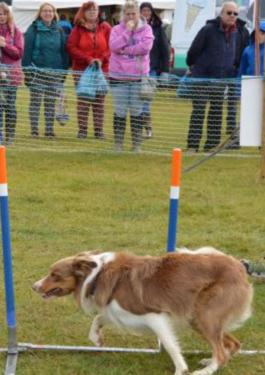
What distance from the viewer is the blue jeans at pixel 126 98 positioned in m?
11.9

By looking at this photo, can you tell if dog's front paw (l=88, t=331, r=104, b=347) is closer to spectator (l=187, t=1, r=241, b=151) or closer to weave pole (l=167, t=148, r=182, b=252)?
weave pole (l=167, t=148, r=182, b=252)

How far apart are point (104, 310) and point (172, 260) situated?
0.47 meters

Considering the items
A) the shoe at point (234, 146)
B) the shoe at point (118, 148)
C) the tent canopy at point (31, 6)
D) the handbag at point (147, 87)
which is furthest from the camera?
the tent canopy at point (31, 6)

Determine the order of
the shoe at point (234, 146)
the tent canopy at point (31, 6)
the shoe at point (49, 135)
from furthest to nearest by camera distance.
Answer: the tent canopy at point (31, 6) < the shoe at point (49, 135) < the shoe at point (234, 146)

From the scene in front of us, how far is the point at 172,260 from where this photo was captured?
462cm

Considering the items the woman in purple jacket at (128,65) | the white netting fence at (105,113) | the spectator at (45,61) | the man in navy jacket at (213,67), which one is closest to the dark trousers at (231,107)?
the white netting fence at (105,113)

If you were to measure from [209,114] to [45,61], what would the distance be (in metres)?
2.61

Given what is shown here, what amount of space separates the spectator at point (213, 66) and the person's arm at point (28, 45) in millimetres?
2383

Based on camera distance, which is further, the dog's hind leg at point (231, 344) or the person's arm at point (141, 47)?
the person's arm at point (141, 47)

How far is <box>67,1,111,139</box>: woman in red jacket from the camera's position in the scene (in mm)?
12297

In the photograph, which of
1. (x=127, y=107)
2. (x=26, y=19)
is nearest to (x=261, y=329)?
(x=127, y=107)

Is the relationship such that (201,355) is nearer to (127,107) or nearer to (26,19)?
(127,107)

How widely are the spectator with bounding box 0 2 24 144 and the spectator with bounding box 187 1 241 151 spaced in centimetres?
261

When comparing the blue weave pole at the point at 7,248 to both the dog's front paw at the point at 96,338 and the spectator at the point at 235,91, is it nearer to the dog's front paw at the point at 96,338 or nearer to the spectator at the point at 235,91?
the dog's front paw at the point at 96,338
